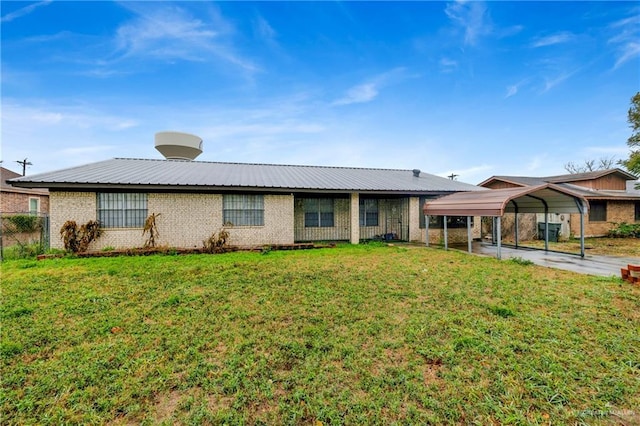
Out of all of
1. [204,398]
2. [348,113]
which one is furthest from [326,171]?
[204,398]

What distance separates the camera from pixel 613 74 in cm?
1349

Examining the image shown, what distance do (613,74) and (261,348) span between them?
19750mm

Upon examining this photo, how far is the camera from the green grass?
2.53 metres

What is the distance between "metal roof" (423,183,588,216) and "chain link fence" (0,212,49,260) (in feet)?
49.6

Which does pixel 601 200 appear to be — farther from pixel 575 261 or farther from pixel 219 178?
pixel 219 178

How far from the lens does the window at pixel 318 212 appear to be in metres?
14.1

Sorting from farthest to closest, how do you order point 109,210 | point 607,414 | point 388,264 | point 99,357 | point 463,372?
point 109,210 < point 388,264 < point 99,357 < point 463,372 < point 607,414

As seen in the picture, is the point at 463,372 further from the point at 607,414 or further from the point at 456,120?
the point at 456,120

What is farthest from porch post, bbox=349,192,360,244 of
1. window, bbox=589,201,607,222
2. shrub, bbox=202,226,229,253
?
window, bbox=589,201,607,222

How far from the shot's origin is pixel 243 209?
11875 millimetres

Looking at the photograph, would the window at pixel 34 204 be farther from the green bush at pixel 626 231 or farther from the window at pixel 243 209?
the green bush at pixel 626 231

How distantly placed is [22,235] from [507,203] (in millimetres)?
20958

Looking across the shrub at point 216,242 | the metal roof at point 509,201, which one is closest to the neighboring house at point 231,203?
the shrub at point 216,242

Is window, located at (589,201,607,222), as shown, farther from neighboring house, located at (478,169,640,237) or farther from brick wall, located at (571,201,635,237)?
brick wall, located at (571,201,635,237)
